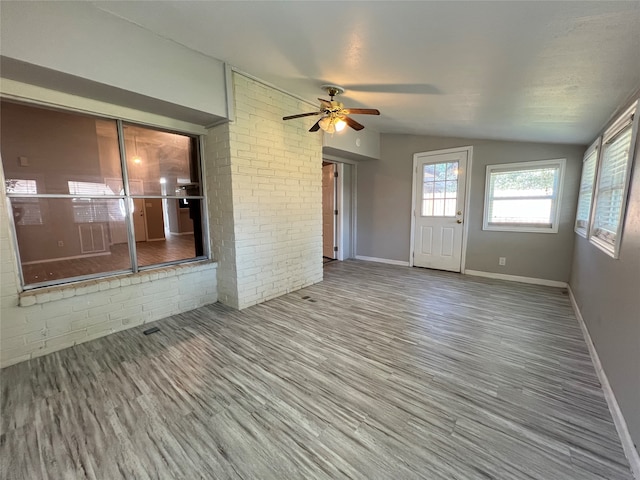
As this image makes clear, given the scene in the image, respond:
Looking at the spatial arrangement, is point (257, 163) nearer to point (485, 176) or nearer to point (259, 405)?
point (259, 405)

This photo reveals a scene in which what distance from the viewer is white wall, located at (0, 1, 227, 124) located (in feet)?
5.71

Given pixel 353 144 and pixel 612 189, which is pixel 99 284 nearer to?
pixel 353 144

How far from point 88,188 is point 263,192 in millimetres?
1765

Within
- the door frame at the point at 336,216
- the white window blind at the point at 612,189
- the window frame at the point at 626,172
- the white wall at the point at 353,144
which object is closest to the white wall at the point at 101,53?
the white wall at the point at 353,144

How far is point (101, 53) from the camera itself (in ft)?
6.65

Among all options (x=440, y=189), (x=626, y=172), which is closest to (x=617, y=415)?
(x=626, y=172)

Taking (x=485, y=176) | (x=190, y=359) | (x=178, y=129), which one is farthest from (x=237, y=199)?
(x=485, y=176)

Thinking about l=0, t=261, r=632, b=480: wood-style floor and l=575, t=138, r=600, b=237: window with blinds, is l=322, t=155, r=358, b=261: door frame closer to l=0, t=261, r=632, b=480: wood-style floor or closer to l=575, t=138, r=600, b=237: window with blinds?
l=0, t=261, r=632, b=480: wood-style floor

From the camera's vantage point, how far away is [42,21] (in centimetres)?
179

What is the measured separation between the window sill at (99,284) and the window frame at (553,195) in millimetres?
4519

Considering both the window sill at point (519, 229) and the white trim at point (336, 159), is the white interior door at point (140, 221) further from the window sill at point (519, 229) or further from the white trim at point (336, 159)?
the window sill at point (519, 229)

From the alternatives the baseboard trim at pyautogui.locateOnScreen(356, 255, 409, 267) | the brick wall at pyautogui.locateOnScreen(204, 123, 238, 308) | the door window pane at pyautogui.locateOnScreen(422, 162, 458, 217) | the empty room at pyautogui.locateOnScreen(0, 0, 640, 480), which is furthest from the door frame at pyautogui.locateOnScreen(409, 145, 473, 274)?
the brick wall at pyautogui.locateOnScreen(204, 123, 238, 308)

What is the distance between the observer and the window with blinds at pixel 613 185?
1.94m

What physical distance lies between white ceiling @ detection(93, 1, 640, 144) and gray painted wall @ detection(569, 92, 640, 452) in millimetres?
664
